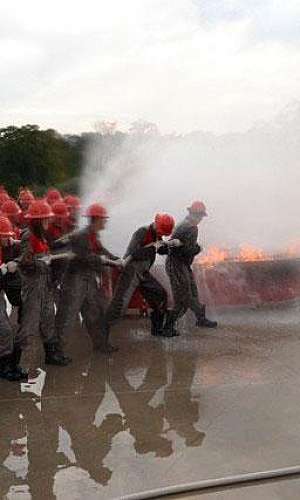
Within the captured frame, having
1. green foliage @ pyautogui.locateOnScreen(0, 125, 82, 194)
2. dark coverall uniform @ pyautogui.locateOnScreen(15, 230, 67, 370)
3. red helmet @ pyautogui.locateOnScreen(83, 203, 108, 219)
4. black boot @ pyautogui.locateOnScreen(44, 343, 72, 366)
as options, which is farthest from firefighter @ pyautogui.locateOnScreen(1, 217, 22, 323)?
green foliage @ pyautogui.locateOnScreen(0, 125, 82, 194)

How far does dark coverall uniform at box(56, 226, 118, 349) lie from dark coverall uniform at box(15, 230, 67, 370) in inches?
11.0

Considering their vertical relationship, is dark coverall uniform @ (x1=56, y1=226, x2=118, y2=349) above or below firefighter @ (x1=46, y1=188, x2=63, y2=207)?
below

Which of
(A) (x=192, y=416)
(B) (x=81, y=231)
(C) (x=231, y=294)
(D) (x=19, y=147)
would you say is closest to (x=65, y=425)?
(A) (x=192, y=416)

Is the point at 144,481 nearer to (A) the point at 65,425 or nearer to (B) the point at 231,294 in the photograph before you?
(A) the point at 65,425

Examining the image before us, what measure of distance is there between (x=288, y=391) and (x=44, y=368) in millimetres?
2338

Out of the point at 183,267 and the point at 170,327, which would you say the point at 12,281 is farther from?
the point at 183,267

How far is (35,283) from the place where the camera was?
20.2ft

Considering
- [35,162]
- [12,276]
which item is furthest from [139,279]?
[35,162]

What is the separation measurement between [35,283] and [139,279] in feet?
5.04

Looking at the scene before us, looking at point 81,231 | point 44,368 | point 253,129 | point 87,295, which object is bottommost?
point 44,368

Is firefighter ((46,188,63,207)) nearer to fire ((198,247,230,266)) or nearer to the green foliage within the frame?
fire ((198,247,230,266))

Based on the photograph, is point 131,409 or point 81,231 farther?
point 81,231

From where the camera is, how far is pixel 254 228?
1162 centimetres

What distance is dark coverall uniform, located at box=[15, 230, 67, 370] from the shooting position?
6.03m
